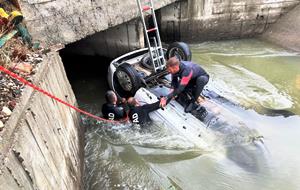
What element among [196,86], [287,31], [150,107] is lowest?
[287,31]

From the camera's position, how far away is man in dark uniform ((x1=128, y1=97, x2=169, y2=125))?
5.94 metres

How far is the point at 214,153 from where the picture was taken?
18.3 feet

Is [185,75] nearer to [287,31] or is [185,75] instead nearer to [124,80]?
[124,80]

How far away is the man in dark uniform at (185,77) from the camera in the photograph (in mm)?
5668

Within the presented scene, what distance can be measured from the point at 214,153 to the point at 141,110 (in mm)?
1715

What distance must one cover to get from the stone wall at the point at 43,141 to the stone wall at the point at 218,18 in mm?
6463

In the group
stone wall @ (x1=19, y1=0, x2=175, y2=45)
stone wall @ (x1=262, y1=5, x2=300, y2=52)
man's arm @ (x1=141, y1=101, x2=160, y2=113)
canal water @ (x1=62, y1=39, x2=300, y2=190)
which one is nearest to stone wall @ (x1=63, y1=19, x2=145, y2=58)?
stone wall @ (x1=19, y1=0, x2=175, y2=45)

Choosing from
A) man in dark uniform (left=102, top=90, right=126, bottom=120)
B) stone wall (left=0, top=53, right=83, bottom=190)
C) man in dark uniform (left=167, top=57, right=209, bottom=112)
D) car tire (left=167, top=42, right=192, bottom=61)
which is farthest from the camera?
car tire (left=167, top=42, right=192, bottom=61)

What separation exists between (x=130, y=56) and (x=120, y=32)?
5.04ft

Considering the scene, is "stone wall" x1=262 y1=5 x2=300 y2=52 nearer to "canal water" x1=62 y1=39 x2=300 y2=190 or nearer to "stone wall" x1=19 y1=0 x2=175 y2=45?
"canal water" x1=62 y1=39 x2=300 y2=190

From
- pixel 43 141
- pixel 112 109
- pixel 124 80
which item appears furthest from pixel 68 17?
pixel 43 141

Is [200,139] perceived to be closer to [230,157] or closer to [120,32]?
[230,157]

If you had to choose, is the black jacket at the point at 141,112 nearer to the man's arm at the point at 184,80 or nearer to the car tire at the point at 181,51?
the man's arm at the point at 184,80

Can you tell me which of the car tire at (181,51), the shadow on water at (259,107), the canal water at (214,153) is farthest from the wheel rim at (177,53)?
the shadow on water at (259,107)
